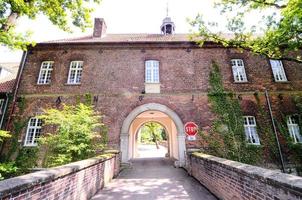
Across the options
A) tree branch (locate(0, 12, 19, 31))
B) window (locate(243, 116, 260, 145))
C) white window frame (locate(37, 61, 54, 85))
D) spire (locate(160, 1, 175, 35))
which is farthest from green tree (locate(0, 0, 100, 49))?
window (locate(243, 116, 260, 145))

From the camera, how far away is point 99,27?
14.1 m

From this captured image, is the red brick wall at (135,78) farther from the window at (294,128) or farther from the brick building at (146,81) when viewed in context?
the window at (294,128)

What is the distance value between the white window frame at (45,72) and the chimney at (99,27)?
169 inches

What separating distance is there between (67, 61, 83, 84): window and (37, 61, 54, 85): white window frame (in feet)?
4.52

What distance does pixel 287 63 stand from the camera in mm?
11836

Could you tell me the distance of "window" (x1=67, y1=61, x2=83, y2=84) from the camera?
11.4 metres

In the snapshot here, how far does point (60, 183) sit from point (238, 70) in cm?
1202

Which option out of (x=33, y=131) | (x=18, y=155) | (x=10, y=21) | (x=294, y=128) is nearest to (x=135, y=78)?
(x=10, y=21)

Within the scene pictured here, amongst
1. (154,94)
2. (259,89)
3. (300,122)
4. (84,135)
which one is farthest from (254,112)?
(84,135)

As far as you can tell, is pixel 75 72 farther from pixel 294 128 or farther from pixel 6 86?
pixel 294 128

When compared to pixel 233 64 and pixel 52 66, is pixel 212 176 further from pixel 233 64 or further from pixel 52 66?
pixel 52 66

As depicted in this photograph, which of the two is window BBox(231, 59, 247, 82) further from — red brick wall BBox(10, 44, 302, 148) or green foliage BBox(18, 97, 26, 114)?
green foliage BBox(18, 97, 26, 114)

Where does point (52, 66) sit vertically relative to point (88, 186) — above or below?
above

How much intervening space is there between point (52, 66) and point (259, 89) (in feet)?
46.1
